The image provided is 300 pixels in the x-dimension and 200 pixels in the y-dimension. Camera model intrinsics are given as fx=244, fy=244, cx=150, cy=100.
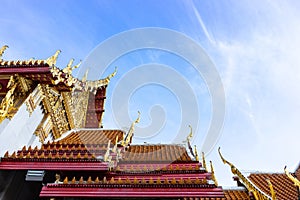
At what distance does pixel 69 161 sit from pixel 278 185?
7258 millimetres

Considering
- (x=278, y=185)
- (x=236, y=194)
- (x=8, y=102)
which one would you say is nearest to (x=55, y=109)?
(x=8, y=102)

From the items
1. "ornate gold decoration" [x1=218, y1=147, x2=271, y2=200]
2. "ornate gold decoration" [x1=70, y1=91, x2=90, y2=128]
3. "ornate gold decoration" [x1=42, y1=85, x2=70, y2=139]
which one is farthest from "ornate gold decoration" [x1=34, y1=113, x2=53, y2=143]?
"ornate gold decoration" [x1=218, y1=147, x2=271, y2=200]

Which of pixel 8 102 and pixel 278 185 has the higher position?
pixel 8 102

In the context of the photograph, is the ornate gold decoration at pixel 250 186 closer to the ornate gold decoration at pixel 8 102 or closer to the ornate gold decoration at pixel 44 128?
the ornate gold decoration at pixel 44 128

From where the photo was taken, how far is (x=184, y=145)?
993 cm

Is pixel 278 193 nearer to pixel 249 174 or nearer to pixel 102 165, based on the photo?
pixel 249 174

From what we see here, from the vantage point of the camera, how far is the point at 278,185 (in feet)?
28.2

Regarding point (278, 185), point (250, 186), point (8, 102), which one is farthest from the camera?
point (278, 185)

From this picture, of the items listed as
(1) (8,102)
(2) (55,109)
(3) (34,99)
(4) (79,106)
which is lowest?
(1) (8,102)

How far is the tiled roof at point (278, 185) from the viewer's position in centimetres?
774

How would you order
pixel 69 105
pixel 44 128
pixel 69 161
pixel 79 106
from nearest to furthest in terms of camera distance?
pixel 69 161 < pixel 44 128 < pixel 69 105 < pixel 79 106

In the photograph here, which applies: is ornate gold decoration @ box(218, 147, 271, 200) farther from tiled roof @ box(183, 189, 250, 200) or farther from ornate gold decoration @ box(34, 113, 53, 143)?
ornate gold decoration @ box(34, 113, 53, 143)

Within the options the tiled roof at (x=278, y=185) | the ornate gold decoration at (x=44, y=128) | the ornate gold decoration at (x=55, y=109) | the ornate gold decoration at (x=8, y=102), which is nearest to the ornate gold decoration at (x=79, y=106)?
the ornate gold decoration at (x=55, y=109)

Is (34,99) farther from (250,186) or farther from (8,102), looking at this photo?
(250,186)
